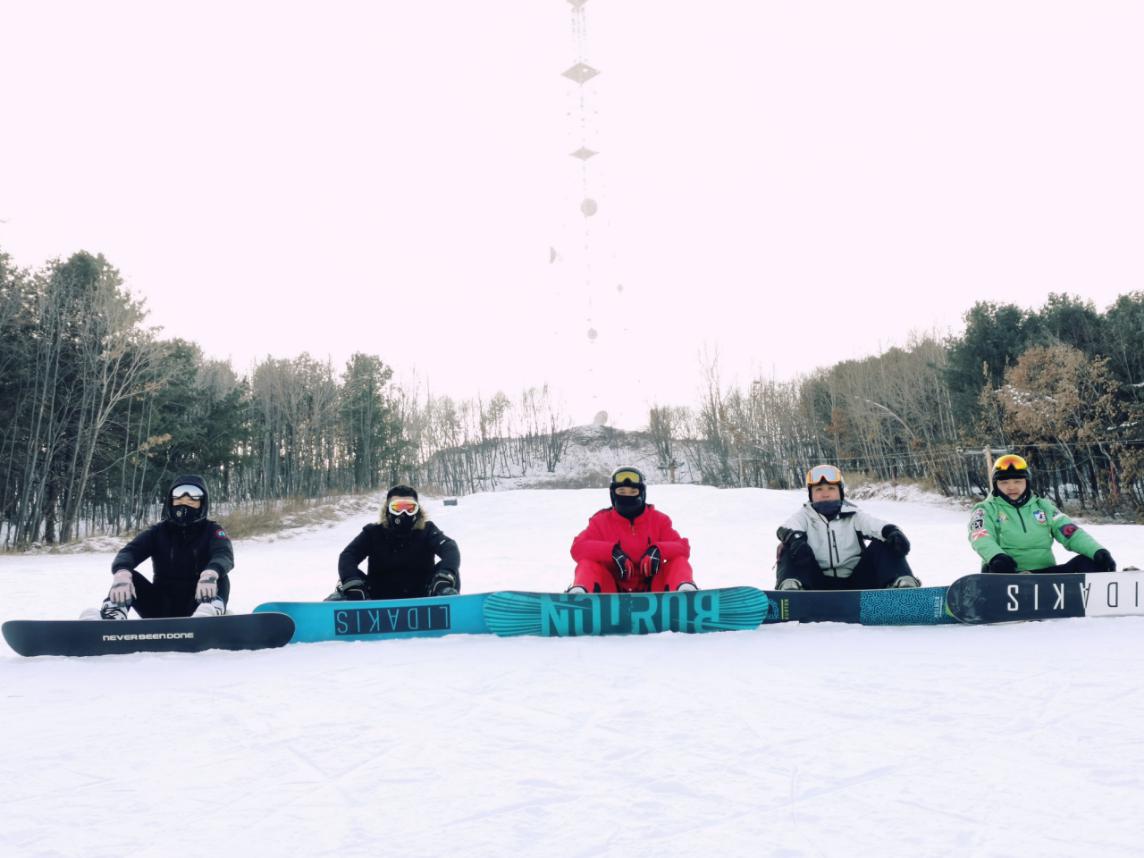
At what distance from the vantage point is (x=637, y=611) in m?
4.62

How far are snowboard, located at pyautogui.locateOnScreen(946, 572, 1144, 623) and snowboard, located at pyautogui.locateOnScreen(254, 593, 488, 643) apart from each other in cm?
318

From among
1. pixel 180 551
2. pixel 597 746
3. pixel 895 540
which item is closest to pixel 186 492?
pixel 180 551

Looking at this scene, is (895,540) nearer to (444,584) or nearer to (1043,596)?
(1043,596)

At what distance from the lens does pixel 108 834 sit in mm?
1931

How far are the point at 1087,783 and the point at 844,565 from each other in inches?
120

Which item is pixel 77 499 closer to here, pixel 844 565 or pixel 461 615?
pixel 461 615

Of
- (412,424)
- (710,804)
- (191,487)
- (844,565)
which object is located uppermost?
(412,424)

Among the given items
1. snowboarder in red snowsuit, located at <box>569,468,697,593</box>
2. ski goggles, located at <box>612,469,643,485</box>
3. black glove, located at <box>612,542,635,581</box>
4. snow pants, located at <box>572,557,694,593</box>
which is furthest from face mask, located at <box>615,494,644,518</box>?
snow pants, located at <box>572,557,694,593</box>

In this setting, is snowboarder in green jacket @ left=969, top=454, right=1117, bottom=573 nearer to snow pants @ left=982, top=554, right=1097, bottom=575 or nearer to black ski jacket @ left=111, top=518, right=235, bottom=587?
snow pants @ left=982, top=554, right=1097, bottom=575

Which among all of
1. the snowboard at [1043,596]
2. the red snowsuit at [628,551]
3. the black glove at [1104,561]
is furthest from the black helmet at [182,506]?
Result: the black glove at [1104,561]

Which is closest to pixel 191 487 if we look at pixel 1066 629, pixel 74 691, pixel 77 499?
pixel 74 691

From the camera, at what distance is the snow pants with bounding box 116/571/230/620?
15.6 feet

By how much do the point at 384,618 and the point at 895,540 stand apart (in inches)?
140

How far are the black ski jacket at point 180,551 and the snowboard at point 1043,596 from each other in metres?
4.86
